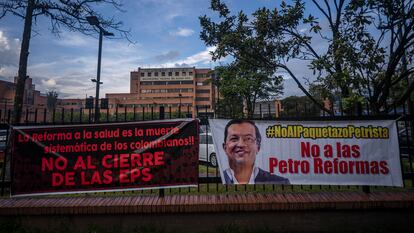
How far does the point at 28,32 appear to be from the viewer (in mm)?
5930

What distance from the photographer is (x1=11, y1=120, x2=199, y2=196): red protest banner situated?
4.20 metres

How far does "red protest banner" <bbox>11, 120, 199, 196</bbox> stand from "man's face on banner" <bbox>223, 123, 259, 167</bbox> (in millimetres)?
562

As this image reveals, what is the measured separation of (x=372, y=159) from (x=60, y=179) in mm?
5005

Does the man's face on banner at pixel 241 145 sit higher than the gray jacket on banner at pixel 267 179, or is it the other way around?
the man's face on banner at pixel 241 145

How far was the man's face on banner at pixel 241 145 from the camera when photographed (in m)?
4.30

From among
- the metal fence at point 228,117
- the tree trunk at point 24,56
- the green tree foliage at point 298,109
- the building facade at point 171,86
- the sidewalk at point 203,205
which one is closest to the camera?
the sidewalk at point 203,205

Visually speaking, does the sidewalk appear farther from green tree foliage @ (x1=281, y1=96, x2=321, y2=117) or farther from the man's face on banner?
green tree foliage @ (x1=281, y1=96, x2=321, y2=117)

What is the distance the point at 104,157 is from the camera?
13.9 feet

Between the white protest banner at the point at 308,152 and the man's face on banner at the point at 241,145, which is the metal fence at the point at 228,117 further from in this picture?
the man's face on banner at the point at 241,145

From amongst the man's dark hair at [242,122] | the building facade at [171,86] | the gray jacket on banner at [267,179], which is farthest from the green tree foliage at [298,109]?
the building facade at [171,86]

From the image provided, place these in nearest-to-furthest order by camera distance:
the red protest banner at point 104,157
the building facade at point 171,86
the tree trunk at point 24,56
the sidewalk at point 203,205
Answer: the sidewalk at point 203,205, the red protest banner at point 104,157, the tree trunk at point 24,56, the building facade at point 171,86

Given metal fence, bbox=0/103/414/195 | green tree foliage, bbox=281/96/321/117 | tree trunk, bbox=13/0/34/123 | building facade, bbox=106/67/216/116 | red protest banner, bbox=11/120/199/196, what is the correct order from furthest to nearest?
building facade, bbox=106/67/216/116, tree trunk, bbox=13/0/34/123, green tree foliage, bbox=281/96/321/117, metal fence, bbox=0/103/414/195, red protest banner, bbox=11/120/199/196

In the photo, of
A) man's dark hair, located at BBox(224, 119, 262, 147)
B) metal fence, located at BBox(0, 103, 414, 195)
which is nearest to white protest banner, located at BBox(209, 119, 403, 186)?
man's dark hair, located at BBox(224, 119, 262, 147)

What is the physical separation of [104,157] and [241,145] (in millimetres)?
2231
